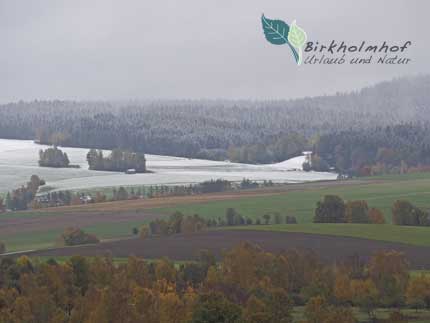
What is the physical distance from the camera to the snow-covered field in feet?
407

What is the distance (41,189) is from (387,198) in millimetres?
39846

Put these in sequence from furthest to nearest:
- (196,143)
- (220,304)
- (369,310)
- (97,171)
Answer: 1. (196,143)
2. (97,171)
3. (369,310)
4. (220,304)

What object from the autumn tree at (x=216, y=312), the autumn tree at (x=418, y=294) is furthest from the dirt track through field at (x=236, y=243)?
the autumn tree at (x=216, y=312)

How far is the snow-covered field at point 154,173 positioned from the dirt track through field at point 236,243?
49025 millimetres

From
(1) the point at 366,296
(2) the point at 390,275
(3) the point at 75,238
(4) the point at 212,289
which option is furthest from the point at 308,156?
(4) the point at 212,289

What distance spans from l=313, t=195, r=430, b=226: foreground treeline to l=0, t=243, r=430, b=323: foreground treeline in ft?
63.1

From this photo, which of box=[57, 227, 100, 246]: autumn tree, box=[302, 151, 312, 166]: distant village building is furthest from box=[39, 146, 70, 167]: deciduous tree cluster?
box=[57, 227, 100, 246]: autumn tree

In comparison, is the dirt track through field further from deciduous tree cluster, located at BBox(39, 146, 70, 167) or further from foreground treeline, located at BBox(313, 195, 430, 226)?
deciduous tree cluster, located at BBox(39, 146, 70, 167)

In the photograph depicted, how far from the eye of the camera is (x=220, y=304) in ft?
140

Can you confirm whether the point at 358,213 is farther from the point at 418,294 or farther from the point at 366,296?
the point at 366,296

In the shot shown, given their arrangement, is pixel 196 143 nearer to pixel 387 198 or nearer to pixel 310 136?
pixel 310 136

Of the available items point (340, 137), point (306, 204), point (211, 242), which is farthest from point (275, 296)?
point (340, 137)

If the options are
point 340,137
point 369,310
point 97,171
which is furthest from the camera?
point 340,137

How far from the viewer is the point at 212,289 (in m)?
50.8
